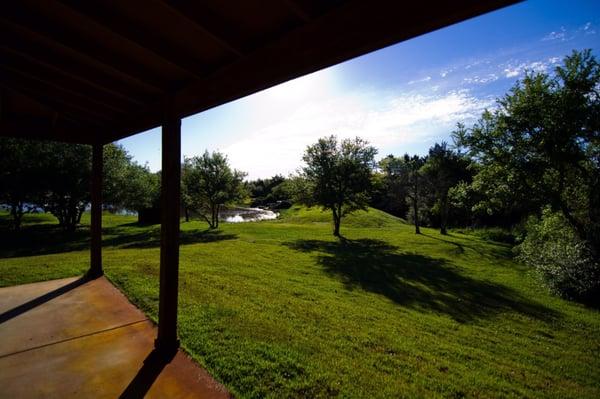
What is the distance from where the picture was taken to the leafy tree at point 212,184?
2330cm

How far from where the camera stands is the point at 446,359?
14.4 ft

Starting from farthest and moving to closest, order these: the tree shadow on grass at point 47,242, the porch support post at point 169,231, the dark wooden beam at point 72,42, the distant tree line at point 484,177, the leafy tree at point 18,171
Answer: the leafy tree at point 18,171, the tree shadow on grass at point 47,242, the distant tree line at point 484,177, the porch support post at point 169,231, the dark wooden beam at point 72,42

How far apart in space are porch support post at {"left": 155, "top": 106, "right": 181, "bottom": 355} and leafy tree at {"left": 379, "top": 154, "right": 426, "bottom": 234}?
21723 mm

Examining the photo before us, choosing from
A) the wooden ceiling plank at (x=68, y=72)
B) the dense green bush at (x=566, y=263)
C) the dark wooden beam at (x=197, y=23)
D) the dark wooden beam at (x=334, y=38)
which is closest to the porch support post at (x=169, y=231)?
the wooden ceiling plank at (x=68, y=72)

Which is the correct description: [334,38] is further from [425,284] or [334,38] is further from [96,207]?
[425,284]

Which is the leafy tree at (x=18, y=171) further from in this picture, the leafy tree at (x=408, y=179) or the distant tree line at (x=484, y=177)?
the leafy tree at (x=408, y=179)

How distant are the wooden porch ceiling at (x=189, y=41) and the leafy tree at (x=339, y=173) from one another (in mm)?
17678

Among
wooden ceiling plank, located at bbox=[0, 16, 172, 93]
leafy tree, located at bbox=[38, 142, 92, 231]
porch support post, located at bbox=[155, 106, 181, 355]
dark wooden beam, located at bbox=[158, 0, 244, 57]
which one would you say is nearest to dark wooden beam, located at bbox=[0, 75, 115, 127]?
wooden ceiling plank, located at bbox=[0, 16, 172, 93]

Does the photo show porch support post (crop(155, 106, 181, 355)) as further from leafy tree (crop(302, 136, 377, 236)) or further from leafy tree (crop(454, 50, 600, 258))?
leafy tree (crop(302, 136, 377, 236))

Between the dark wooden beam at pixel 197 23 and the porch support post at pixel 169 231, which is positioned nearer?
the dark wooden beam at pixel 197 23

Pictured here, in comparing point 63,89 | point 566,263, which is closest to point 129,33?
point 63,89

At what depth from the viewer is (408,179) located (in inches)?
933

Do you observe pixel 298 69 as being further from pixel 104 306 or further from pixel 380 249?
pixel 380 249

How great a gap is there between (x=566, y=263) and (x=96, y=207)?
14303mm
